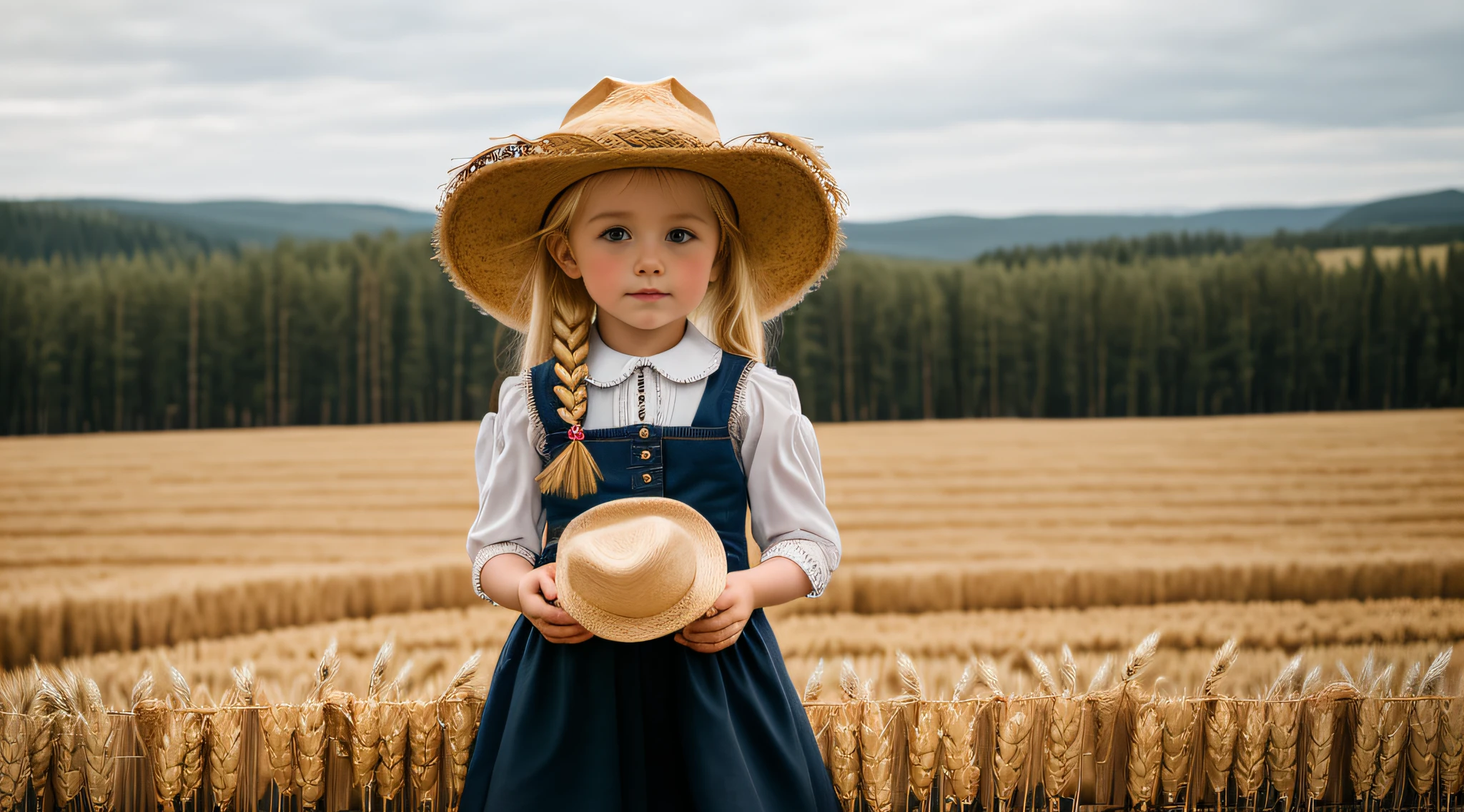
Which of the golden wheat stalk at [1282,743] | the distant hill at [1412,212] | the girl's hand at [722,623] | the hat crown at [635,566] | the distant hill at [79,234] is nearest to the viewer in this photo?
the hat crown at [635,566]

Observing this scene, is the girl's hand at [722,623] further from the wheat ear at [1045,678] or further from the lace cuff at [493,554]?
the wheat ear at [1045,678]

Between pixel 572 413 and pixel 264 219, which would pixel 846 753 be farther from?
pixel 264 219

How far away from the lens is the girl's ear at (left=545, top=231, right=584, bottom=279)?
1.83 metres

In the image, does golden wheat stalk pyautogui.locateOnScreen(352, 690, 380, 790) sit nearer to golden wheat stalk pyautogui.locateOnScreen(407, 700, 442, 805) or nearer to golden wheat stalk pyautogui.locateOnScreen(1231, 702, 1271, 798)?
golden wheat stalk pyautogui.locateOnScreen(407, 700, 442, 805)

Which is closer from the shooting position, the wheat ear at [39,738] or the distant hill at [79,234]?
the wheat ear at [39,738]

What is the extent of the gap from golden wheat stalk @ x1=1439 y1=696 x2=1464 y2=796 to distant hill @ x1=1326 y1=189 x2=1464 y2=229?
7.30 m

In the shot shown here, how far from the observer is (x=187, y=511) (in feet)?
35.6

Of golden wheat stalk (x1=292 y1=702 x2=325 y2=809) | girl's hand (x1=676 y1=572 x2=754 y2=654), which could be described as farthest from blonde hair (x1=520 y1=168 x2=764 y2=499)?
golden wheat stalk (x1=292 y1=702 x2=325 y2=809)

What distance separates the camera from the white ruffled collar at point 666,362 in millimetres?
1754

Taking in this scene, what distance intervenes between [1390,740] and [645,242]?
223 cm

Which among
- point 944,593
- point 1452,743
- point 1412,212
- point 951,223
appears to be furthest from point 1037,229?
point 1452,743

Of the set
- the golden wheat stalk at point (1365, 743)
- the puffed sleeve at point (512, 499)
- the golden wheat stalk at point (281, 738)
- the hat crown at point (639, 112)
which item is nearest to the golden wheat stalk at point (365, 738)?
the golden wheat stalk at point (281, 738)

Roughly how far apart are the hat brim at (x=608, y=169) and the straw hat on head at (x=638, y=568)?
0.60m

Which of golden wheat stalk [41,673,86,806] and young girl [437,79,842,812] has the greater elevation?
young girl [437,79,842,812]
